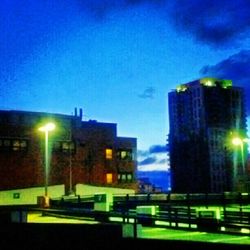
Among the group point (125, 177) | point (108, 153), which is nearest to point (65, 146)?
point (108, 153)

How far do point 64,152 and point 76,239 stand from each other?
54.4 m

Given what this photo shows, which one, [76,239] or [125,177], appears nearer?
[76,239]

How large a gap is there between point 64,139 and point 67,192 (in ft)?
24.8

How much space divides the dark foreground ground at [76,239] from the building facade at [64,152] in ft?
147

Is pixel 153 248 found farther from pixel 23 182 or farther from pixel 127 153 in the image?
pixel 127 153

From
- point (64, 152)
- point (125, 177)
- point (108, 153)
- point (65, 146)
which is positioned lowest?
point (125, 177)

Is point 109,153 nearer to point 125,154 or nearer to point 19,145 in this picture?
point 125,154

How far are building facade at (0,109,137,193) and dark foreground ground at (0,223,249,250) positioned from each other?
44.7 metres

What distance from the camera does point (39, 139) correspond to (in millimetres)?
68562

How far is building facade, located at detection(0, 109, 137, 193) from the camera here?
217 feet

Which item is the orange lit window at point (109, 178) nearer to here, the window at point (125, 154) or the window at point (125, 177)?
the window at point (125, 177)

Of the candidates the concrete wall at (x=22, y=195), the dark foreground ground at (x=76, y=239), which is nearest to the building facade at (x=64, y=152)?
the concrete wall at (x=22, y=195)

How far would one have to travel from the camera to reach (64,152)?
71750 mm

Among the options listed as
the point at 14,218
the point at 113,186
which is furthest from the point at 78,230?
the point at 113,186
